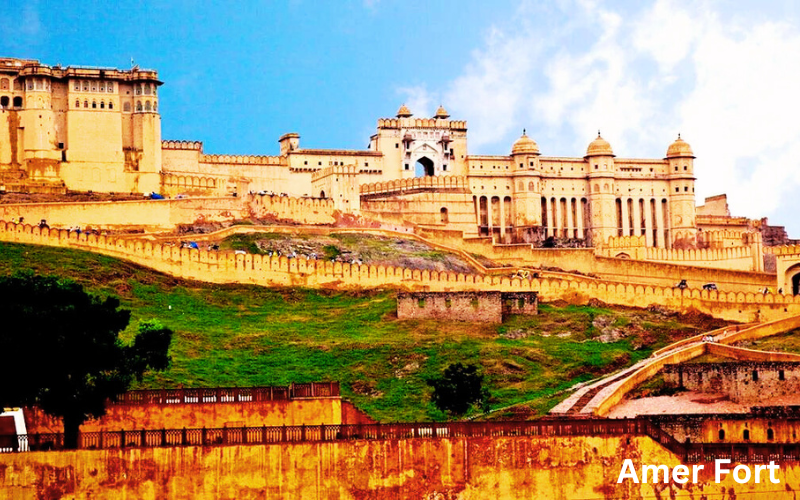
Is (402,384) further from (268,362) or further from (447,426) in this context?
(447,426)

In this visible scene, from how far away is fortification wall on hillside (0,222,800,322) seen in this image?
69.3 m

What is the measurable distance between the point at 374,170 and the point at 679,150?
18871mm

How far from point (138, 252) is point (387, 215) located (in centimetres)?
1982

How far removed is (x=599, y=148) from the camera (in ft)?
322

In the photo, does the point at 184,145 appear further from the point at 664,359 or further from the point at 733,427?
the point at 733,427

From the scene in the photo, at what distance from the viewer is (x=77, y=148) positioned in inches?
3354

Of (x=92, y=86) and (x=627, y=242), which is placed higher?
(x=92, y=86)

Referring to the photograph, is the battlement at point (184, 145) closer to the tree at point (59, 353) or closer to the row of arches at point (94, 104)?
the row of arches at point (94, 104)

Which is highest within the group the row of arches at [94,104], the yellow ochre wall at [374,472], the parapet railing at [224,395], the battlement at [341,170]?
the row of arches at [94,104]

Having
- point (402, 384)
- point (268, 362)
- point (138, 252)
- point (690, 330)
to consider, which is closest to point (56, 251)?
point (138, 252)

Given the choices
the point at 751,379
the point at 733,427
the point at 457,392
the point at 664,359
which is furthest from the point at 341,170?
the point at 733,427

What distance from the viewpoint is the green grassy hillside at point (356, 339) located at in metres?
52.3

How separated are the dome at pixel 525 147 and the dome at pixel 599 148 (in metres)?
3.31

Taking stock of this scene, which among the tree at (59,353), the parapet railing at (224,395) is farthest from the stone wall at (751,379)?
the tree at (59,353)
